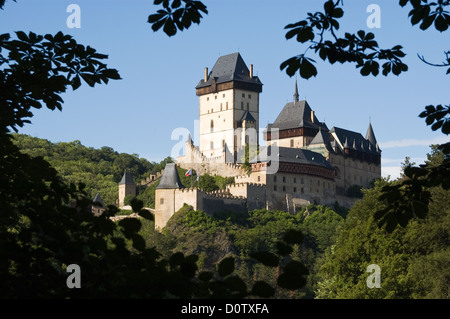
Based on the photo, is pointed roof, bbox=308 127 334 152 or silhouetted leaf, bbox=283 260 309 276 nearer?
silhouetted leaf, bbox=283 260 309 276

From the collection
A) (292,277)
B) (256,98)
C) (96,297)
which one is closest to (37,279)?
(96,297)

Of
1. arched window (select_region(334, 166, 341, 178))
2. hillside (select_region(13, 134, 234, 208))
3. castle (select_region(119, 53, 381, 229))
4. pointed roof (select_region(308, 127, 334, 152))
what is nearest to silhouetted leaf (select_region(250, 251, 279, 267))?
castle (select_region(119, 53, 381, 229))

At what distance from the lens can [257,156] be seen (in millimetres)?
99500

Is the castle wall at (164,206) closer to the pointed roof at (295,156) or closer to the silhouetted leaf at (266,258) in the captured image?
the pointed roof at (295,156)

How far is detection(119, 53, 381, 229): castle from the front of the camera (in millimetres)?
92562

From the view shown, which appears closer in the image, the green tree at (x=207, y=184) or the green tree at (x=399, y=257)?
the green tree at (x=399, y=257)

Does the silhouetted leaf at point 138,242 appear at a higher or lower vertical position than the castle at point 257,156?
lower

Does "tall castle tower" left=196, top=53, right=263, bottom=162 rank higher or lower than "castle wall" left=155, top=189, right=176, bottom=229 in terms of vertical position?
higher

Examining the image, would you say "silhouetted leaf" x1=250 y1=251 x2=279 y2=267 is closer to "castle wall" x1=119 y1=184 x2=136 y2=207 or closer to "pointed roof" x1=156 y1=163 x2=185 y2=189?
"pointed roof" x1=156 y1=163 x2=185 y2=189

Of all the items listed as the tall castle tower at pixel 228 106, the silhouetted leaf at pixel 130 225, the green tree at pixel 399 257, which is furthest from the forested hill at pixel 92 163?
the silhouetted leaf at pixel 130 225

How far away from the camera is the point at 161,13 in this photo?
29.6ft

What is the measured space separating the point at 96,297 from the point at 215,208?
272 ft

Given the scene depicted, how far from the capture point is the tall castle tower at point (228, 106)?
4264 inches

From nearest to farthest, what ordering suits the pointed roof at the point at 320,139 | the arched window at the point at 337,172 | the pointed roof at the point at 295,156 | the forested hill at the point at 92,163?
the pointed roof at the point at 295,156
the arched window at the point at 337,172
the pointed roof at the point at 320,139
the forested hill at the point at 92,163
